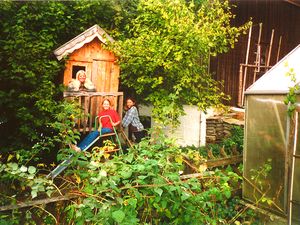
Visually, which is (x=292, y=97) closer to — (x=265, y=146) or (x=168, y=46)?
(x=265, y=146)

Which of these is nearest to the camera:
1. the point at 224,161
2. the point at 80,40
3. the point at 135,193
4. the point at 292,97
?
the point at 135,193

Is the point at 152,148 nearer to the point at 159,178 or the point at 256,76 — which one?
the point at 159,178

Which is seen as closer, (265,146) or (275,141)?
(275,141)

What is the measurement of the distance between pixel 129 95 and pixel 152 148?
6.20m

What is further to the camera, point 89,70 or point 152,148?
point 89,70

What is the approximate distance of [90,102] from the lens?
767 centimetres

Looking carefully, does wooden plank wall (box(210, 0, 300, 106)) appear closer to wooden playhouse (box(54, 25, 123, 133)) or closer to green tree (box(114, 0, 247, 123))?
green tree (box(114, 0, 247, 123))

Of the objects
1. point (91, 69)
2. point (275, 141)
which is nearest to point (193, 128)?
point (91, 69)

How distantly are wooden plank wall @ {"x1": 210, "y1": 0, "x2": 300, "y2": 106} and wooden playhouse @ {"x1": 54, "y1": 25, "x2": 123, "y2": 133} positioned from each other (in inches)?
169

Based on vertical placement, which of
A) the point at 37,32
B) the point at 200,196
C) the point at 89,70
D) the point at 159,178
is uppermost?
the point at 37,32

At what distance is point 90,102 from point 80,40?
147cm

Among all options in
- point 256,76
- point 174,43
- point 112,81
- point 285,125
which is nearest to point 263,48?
point 256,76

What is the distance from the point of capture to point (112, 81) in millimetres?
8133

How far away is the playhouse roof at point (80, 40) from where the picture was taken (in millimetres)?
7012
